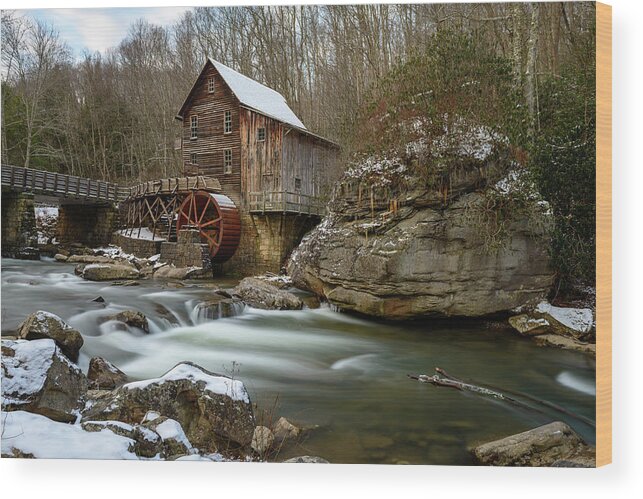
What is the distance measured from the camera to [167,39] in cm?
361

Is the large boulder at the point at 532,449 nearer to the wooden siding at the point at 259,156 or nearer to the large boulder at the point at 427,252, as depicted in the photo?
the large boulder at the point at 427,252

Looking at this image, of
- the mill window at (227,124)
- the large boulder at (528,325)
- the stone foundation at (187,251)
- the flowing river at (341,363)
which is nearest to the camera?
the flowing river at (341,363)

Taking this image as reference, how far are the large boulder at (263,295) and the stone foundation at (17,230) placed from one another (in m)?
1.75

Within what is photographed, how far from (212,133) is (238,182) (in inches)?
22.3

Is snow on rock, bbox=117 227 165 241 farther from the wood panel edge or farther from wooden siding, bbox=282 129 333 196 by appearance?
the wood panel edge

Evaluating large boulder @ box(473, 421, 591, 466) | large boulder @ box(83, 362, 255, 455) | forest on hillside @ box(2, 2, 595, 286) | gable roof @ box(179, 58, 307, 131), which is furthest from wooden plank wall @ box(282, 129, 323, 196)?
large boulder @ box(473, 421, 591, 466)

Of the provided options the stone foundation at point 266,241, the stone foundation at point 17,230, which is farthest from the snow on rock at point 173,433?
the stone foundation at point 17,230

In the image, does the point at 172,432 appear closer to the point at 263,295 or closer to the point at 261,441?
the point at 261,441

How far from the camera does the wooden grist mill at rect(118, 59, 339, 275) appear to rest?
4.07 meters

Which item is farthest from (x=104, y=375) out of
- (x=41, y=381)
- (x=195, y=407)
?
(x=195, y=407)

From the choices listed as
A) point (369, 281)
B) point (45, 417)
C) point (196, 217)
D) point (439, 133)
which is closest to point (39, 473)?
point (45, 417)

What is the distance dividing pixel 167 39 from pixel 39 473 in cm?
364

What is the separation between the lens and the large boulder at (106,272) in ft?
12.7

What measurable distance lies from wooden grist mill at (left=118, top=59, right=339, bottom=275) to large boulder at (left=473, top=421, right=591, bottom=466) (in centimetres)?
255
